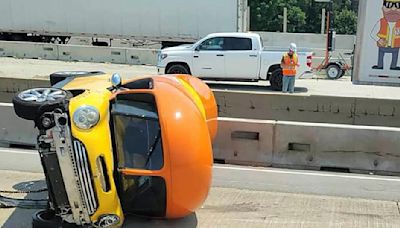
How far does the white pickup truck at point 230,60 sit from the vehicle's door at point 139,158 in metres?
12.2

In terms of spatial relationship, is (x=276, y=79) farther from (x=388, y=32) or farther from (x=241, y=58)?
(x=388, y=32)

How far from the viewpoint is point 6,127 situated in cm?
796

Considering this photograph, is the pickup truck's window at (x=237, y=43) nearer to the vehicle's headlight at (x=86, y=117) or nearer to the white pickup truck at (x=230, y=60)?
the white pickup truck at (x=230, y=60)

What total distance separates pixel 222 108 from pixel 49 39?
22.6m

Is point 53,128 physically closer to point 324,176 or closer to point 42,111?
point 42,111

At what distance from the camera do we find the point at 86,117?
4.02 m

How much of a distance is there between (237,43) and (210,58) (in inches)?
41.3

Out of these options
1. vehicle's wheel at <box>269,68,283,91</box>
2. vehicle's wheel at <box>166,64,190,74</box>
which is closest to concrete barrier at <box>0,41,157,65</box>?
vehicle's wheel at <box>166,64,190,74</box>

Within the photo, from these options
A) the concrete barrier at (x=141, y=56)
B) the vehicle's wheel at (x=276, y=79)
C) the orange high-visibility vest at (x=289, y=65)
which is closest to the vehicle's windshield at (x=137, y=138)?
the orange high-visibility vest at (x=289, y=65)

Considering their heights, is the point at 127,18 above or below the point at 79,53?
above

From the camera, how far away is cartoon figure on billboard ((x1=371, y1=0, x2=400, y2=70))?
932cm

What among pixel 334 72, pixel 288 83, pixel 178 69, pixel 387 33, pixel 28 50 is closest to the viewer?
pixel 387 33

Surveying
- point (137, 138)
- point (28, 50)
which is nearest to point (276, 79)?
point (137, 138)

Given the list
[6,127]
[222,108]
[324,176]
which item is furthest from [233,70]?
[324,176]
